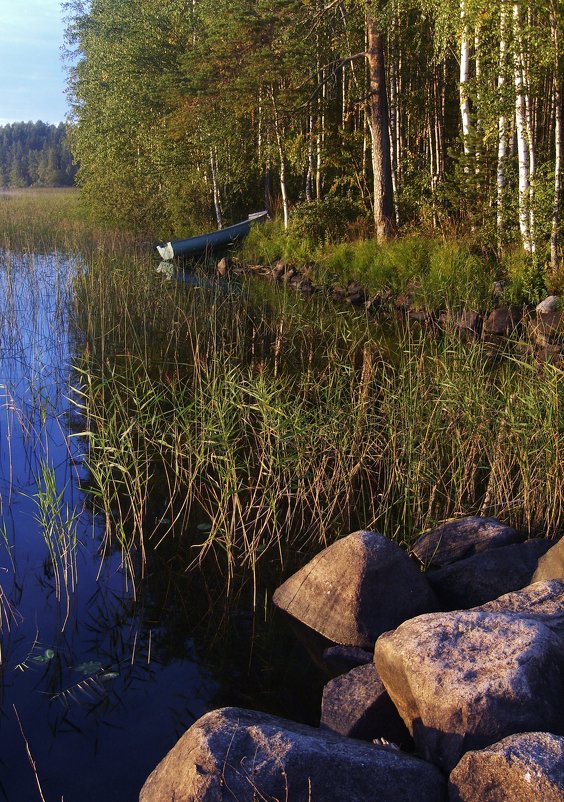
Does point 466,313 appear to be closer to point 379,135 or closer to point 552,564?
point 379,135

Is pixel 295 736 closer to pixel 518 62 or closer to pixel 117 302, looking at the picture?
pixel 117 302

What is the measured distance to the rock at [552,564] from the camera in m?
3.73

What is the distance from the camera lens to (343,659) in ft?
12.2

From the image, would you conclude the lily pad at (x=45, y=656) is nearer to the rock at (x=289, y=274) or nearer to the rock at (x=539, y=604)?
the rock at (x=539, y=604)

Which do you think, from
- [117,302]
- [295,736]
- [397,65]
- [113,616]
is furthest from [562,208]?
[295,736]

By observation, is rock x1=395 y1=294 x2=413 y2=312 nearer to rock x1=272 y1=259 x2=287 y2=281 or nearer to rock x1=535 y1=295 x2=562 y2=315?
rock x1=535 y1=295 x2=562 y2=315

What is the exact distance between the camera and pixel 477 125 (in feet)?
41.1

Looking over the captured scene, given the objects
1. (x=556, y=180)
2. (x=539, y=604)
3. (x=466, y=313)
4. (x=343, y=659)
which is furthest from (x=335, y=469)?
(x=556, y=180)

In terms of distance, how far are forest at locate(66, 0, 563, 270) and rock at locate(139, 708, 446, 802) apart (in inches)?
339

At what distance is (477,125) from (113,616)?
10778mm

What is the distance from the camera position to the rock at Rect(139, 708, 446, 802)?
232 centimetres

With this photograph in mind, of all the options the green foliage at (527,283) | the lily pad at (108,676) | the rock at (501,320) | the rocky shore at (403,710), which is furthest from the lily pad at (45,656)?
the green foliage at (527,283)

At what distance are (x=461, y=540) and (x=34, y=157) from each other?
96001mm

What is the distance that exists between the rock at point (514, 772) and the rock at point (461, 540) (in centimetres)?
186
